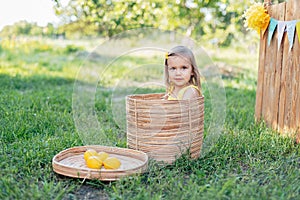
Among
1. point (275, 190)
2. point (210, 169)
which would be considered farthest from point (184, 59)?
point (275, 190)

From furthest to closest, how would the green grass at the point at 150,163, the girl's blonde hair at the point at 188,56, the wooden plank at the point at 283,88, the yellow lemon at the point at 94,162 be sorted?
the wooden plank at the point at 283,88 → the girl's blonde hair at the point at 188,56 → the yellow lemon at the point at 94,162 → the green grass at the point at 150,163

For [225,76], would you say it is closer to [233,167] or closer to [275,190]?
[233,167]

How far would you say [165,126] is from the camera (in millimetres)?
2549

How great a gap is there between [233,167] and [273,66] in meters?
1.36

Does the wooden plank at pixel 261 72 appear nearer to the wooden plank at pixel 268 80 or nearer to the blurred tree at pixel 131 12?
the wooden plank at pixel 268 80

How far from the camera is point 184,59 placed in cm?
271

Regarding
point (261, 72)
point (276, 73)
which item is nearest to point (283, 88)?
point (276, 73)

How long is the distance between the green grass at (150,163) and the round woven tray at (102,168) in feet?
0.16

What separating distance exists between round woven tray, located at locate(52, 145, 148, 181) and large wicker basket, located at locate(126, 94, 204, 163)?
95 mm

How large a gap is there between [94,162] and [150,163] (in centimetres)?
38

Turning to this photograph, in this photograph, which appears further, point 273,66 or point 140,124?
point 273,66

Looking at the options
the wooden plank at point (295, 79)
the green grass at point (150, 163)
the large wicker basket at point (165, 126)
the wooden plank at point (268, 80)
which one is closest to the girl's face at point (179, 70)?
the large wicker basket at point (165, 126)

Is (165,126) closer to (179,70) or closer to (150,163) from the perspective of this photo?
(150,163)

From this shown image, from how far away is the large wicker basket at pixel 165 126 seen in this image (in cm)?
253
